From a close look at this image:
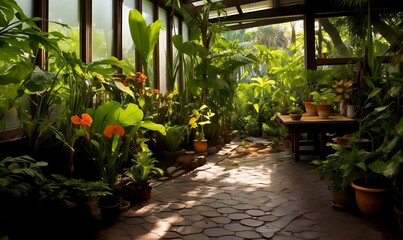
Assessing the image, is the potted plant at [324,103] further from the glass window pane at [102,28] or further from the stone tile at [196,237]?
the stone tile at [196,237]

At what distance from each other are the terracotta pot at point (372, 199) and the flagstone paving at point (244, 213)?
8 cm

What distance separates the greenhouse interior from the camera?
2237 mm

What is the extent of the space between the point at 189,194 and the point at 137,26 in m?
2.19

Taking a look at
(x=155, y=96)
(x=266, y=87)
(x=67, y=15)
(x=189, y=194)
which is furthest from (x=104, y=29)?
(x=266, y=87)

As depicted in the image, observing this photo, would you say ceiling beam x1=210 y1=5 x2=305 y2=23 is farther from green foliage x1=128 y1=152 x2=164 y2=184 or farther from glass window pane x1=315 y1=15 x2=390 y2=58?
green foliage x1=128 y1=152 x2=164 y2=184

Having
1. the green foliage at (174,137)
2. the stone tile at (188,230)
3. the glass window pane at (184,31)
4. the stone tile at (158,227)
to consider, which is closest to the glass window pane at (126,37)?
the green foliage at (174,137)

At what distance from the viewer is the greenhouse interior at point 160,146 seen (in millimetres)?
2237

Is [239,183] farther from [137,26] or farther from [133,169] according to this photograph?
[137,26]

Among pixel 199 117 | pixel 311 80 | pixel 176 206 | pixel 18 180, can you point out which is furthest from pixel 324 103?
pixel 18 180

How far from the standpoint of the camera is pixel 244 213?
2855 millimetres

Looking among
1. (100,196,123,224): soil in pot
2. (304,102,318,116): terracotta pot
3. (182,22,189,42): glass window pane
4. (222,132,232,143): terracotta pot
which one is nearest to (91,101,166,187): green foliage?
(100,196,123,224): soil in pot

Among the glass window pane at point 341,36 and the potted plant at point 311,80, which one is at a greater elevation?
the glass window pane at point 341,36

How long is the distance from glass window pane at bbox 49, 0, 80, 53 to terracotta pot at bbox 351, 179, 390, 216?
9.73ft

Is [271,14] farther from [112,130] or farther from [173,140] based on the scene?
[112,130]
